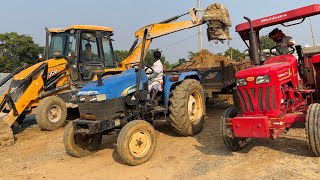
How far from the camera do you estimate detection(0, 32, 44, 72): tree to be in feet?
127

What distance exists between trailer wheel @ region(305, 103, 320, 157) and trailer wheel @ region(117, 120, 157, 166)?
2473mm

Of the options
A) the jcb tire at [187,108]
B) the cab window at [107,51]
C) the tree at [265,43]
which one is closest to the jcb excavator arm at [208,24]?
the tree at [265,43]

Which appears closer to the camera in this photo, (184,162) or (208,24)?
(184,162)

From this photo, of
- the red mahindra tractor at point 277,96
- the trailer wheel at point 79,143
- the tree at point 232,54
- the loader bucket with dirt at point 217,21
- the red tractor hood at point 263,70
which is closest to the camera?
the red mahindra tractor at point 277,96

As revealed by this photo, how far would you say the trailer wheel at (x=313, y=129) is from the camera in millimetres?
4941

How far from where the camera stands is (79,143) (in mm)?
6531

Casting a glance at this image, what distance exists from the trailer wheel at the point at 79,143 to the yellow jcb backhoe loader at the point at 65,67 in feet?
8.00

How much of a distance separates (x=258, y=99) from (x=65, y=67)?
6257mm

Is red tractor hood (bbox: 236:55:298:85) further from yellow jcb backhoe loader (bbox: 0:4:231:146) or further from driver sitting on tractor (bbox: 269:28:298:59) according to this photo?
yellow jcb backhoe loader (bbox: 0:4:231:146)

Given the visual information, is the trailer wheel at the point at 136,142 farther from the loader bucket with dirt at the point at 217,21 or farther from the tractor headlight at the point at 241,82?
the loader bucket with dirt at the point at 217,21

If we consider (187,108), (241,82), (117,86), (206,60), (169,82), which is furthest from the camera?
(206,60)

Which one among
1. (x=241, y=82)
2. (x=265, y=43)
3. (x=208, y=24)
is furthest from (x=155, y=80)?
(x=265, y=43)

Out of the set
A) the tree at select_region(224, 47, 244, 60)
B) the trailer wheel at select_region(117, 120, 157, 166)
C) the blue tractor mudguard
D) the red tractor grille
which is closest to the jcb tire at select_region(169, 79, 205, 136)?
the blue tractor mudguard

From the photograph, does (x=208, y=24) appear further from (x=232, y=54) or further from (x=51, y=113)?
(x=232, y=54)
